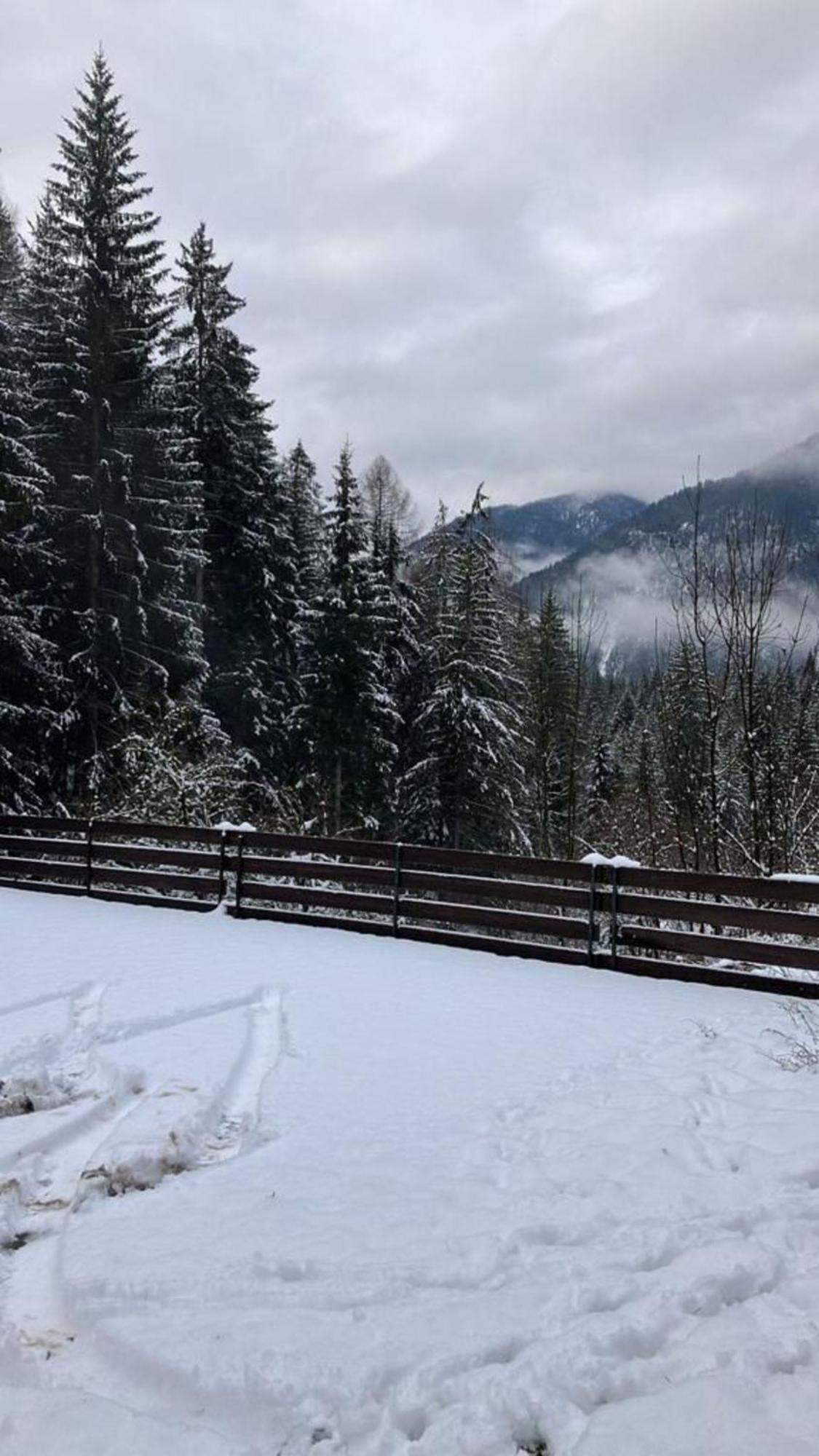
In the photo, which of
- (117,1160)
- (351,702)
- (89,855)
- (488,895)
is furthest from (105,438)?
(117,1160)

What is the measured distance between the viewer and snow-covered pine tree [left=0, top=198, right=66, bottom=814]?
1689 cm

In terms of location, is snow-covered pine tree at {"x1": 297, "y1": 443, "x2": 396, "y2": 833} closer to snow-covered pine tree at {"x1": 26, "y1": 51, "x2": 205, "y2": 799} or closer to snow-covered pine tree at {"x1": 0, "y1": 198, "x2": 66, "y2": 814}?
snow-covered pine tree at {"x1": 26, "y1": 51, "x2": 205, "y2": 799}

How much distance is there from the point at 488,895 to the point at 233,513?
19722 millimetres

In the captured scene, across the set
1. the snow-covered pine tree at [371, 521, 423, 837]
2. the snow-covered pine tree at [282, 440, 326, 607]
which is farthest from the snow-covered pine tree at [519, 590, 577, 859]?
the snow-covered pine tree at [282, 440, 326, 607]

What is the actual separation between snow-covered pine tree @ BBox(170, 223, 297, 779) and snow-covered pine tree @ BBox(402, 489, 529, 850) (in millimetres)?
5573

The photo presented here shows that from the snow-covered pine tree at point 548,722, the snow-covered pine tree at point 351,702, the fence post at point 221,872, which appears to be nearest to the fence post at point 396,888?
the fence post at point 221,872

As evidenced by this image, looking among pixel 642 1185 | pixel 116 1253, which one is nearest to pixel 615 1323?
pixel 642 1185

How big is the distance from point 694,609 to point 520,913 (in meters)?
5.07

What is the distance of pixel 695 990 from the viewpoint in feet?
27.0

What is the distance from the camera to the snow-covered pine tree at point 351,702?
81.8 feet

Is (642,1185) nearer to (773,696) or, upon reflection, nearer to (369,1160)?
(369,1160)

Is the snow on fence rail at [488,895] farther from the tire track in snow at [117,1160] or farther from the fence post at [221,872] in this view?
the tire track in snow at [117,1160]

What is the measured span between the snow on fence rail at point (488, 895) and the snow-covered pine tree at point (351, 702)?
10.7 m

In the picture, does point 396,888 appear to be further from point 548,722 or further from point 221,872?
point 548,722
